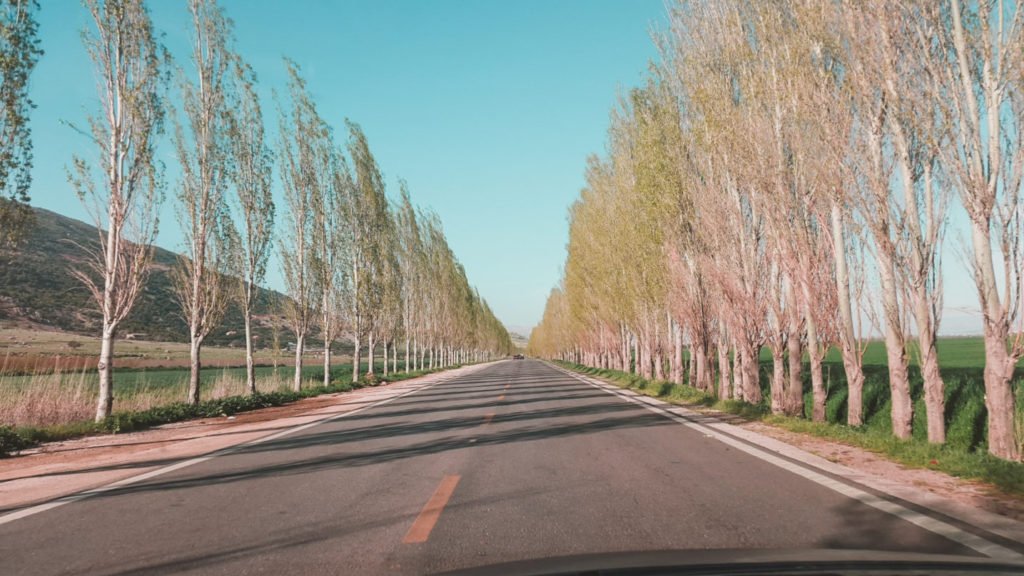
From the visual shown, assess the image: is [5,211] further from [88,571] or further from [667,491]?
[667,491]

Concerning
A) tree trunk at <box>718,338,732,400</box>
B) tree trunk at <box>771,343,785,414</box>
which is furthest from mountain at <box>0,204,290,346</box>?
tree trunk at <box>771,343,785,414</box>

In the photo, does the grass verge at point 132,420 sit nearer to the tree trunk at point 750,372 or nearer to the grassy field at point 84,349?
the tree trunk at point 750,372

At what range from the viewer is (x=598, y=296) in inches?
1228

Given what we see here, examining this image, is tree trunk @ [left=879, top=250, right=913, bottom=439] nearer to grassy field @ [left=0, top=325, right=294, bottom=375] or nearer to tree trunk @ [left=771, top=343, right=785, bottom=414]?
tree trunk @ [left=771, top=343, right=785, bottom=414]

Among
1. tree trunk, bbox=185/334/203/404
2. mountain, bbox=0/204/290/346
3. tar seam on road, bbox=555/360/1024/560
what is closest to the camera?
tar seam on road, bbox=555/360/1024/560

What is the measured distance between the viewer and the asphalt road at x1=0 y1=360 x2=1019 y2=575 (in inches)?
137

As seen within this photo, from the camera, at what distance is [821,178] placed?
30.6 ft

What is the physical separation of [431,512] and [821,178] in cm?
840

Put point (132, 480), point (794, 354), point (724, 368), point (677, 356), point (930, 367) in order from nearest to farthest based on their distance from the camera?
Answer: point (132, 480) → point (930, 367) → point (794, 354) → point (724, 368) → point (677, 356)

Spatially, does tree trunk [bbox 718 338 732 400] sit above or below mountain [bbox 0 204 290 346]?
below

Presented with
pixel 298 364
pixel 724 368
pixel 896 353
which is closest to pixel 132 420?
pixel 298 364

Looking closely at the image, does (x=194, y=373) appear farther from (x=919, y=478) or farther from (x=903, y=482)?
(x=919, y=478)

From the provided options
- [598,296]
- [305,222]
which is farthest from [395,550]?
[598,296]

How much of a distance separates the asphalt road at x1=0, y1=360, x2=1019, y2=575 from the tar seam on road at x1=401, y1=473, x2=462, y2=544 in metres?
0.02
